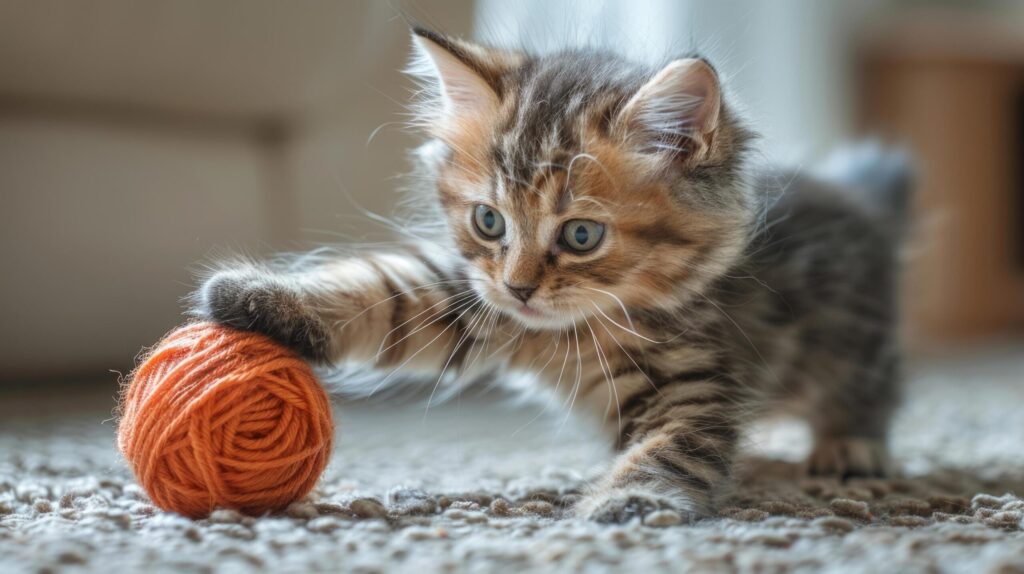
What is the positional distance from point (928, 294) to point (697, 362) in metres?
3.52

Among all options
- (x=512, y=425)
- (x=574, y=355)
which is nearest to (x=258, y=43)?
(x=512, y=425)

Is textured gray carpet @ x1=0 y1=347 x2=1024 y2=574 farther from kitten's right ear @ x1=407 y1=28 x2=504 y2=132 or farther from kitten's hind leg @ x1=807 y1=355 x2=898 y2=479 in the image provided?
kitten's right ear @ x1=407 y1=28 x2=504 y2=132

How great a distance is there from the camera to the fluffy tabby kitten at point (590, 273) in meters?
1.27

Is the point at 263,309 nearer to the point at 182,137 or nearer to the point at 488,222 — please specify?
the point at 488,222

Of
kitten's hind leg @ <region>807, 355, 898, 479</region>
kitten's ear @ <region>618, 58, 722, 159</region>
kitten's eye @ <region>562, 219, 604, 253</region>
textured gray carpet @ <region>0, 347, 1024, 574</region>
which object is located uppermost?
kitten's ear @ <region>618, 58, 722, 159</region>

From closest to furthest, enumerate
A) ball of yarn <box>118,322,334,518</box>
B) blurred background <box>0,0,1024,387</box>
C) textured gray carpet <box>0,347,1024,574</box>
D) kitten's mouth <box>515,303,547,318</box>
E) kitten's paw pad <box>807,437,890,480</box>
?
1. textured gray carpet <box>0,347,1024,574</box>
2. ball of yarn <box>118,322,334,518</box>
3. kitten's mouth <box>515,303,547,318</box>
4. kitten's paw pad <box>807,437,890,480</box>
5. blurred background <box>0,0,1024,387</box>

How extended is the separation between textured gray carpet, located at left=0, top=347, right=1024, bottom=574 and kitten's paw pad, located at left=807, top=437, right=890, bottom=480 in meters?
0.05

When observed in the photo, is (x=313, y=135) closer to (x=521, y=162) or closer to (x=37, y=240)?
(x=37, y=240)

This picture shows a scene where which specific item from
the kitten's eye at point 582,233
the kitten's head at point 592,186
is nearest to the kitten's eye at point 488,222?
the kitten's head at point 592,186

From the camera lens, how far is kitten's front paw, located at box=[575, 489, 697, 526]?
1.10m

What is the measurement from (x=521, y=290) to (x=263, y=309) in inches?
13.6

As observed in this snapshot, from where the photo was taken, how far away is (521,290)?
1.29 meters

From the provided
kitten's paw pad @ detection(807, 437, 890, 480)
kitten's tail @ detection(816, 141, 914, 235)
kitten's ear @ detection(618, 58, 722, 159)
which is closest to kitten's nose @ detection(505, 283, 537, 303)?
kitten's ear @ detection(618, 58, 722, 159)

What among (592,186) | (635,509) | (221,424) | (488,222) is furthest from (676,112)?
(221,424)
